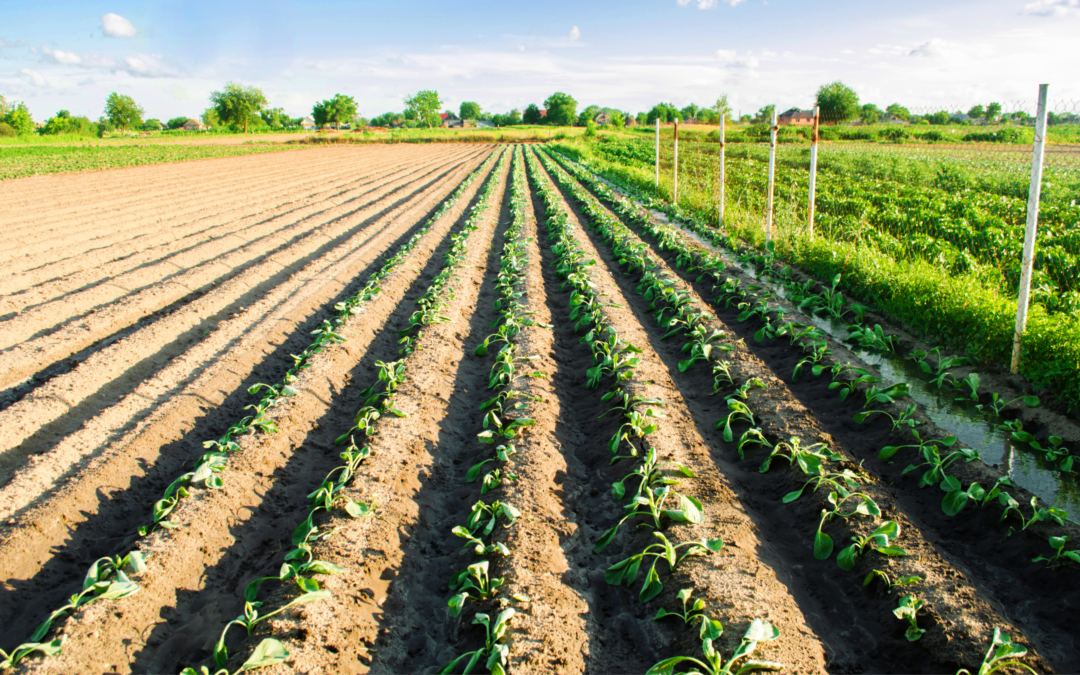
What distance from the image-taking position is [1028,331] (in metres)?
4.83

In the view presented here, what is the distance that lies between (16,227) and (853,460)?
15801 mm

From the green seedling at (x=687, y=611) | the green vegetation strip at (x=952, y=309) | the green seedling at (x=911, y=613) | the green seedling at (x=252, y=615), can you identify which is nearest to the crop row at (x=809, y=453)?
the green seedling at (x=911, y=613)

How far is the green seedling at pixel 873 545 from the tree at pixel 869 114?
58.2 meters

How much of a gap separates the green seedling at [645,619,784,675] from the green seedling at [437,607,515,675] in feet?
1.89

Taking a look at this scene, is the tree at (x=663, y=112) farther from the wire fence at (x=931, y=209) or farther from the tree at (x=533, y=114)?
the wire fence at (x=931, y=209)

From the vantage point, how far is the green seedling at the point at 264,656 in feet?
7.25

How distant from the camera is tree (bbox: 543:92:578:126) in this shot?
96.5 metres

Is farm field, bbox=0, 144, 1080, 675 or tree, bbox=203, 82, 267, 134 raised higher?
tree, bbox=203, 82, 267, 134

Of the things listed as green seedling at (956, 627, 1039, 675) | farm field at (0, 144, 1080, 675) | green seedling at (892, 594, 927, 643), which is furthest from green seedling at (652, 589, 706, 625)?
green seedling at (956, 627, 1039, 675)

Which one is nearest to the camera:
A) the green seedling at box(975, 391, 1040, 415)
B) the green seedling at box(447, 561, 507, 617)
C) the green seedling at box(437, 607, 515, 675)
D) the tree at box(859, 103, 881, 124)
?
the green seedling at box(437, 607, 515, 675)

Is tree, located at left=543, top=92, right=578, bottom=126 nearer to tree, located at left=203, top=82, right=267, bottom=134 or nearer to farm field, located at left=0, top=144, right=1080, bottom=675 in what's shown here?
tree, located at left=203, top=82, right=267, bottom=134

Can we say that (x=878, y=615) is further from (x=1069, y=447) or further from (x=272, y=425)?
(x=272, y=425)

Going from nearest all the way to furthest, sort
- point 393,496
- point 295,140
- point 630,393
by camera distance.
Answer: point 393,496 < point 630,393 < point 295,140

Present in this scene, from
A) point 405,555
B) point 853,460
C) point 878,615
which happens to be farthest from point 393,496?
point 853,460
